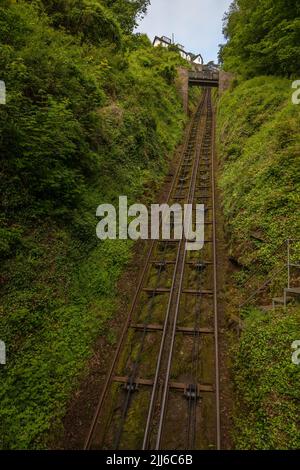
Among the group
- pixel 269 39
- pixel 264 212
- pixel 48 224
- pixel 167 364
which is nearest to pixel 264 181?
pixel 264 212

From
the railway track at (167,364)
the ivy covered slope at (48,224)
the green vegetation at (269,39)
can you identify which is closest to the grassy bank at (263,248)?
the railway track at (167,364)

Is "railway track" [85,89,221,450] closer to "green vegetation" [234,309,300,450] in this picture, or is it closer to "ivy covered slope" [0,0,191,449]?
"green vegetation" [234,309,300,450]

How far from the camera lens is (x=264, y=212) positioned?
35.3 ft

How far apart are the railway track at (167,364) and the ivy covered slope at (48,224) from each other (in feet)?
3.12

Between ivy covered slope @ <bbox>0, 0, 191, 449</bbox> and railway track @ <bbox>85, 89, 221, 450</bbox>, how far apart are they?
95cm

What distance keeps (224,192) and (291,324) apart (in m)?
9.22

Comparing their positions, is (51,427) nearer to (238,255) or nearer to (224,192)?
(238,255)

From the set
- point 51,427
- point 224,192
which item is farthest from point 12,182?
point 224,192

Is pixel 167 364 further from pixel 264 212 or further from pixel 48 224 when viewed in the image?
pixel 264 212

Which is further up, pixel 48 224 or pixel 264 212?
pixel 264 212

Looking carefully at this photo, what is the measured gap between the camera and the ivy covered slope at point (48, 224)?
694cm

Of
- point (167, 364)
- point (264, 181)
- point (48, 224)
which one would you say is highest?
point (264, 181)

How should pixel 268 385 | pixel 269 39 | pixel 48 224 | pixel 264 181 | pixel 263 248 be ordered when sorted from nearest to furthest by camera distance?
1. pixel 268 385
2. pixel 48 224
3. pixel 263 248
4. pixel 264 181
5. pixel 269 39

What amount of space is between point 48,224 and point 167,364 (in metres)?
5.29
